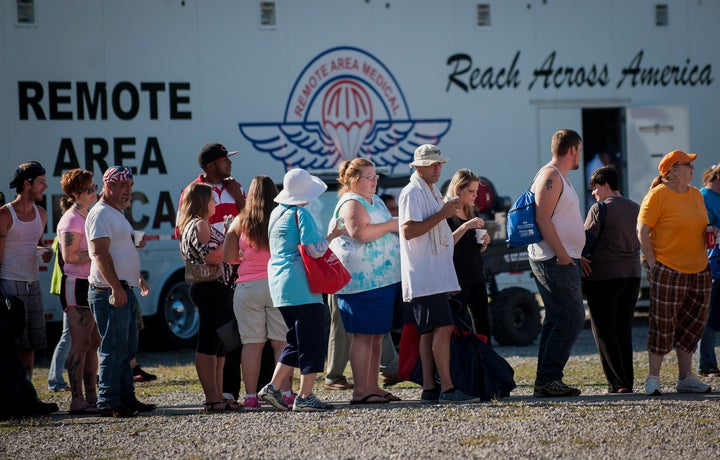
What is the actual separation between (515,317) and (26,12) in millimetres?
6307

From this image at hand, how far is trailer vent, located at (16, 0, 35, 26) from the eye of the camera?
13.1m

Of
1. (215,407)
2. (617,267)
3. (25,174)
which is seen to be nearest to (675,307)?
(617,267)

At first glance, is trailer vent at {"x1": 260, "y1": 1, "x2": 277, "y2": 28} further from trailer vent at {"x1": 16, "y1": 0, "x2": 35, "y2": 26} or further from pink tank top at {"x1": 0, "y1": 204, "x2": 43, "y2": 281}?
pink tank top at {"x1": 0, "y1": 204, "x2": 43, "y2": 281}

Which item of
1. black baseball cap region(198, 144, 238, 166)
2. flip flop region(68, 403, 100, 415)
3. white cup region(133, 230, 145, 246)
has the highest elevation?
black baseball cap region(198, 144, 238, 166)

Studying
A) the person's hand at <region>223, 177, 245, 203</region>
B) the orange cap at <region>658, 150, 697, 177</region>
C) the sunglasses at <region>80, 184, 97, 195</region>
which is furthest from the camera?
the person's hand at <region>223, 177, 245, 203</region>

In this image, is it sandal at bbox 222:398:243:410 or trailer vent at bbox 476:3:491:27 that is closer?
sandal at bbox 222:398:243:410

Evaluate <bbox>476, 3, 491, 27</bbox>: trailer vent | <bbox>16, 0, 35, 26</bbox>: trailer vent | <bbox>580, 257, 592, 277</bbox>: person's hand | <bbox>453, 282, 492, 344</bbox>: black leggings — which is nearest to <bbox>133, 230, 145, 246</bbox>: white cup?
<bbox>453, 282, 492, 344</bbox>: black leggings

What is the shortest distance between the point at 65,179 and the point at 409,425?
10.6 feet

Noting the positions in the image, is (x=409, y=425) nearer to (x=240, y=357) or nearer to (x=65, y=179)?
(x=240, y=357)

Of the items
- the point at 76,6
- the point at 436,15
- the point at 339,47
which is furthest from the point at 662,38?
the point at 76,6

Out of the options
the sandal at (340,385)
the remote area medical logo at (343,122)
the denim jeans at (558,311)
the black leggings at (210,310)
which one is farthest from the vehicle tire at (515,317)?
Result: the black leggings at (210,310)

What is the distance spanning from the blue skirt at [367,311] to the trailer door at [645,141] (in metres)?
8.28

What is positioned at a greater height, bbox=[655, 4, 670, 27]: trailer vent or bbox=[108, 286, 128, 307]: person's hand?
bbox=[655, 4, 670, 27]: trailer vent

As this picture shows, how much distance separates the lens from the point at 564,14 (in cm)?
1555
